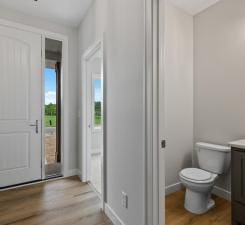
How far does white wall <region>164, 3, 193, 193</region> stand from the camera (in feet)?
7.89

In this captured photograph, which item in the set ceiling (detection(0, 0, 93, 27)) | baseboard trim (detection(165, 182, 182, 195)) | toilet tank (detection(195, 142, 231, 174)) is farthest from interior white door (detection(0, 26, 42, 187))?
toilet tank (detection(195, 142, 231, 174))

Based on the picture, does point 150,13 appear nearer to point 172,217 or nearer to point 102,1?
point 102,1

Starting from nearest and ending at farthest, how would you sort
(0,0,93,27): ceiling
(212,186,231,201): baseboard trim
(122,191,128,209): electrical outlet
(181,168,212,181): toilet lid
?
1. (122,191,128,209): electrical outlet
2. (181,168,212,181): toilet lid
3. (212,186,231,201): baseboard trim
4. (0,0,93,27): ceiling

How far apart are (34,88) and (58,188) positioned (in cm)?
164

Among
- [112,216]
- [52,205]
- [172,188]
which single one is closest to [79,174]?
[52,205]

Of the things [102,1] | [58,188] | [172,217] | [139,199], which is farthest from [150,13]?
[58,188]

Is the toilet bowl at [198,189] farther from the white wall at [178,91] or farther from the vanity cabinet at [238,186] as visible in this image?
the white wall at [178,91]

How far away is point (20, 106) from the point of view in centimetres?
275

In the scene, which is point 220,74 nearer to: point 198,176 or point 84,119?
point 198,176

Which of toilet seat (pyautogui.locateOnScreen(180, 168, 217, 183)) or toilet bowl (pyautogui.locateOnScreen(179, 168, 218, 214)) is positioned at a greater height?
toilet seat (pyautogui.locateOnScreen(180, 168, 217, 183))

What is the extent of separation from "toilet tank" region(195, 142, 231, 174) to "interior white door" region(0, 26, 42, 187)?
255 centimetres

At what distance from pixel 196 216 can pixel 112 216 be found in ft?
3.07

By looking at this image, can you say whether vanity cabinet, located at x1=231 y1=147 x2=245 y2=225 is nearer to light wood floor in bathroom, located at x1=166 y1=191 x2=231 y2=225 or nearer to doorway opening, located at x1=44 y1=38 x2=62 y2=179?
→ light wood floor in bathroom, located at x1=166 y1=191 x2=231 y2=225

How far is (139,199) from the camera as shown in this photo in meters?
1.42
